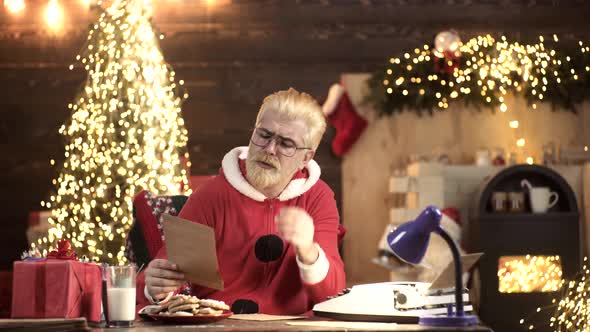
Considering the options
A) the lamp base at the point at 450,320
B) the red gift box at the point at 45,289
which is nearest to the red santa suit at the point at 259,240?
the red gift box at the point at 45,289

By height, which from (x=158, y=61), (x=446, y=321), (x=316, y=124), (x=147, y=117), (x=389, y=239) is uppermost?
(x=158, y=61)

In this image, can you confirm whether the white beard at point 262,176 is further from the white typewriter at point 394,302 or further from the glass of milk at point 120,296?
the glass of milk at point 120,296

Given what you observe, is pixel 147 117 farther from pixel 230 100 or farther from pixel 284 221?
pixel 284 221

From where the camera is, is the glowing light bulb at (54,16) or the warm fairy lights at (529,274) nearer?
the warm fairy lights at (529,274)

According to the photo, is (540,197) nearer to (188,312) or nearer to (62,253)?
(188,312)

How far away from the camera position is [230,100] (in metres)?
6.03

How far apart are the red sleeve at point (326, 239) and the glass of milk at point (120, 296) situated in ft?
1.86

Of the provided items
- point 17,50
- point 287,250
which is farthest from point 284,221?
point 17,50

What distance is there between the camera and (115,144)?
477cm

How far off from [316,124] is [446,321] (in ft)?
3.43

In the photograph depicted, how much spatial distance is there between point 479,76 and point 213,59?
63.9 inches

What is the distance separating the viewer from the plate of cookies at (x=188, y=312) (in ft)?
6.73

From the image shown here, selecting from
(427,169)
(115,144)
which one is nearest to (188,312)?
(115,144)

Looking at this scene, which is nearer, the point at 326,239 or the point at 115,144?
the point at 326,239
